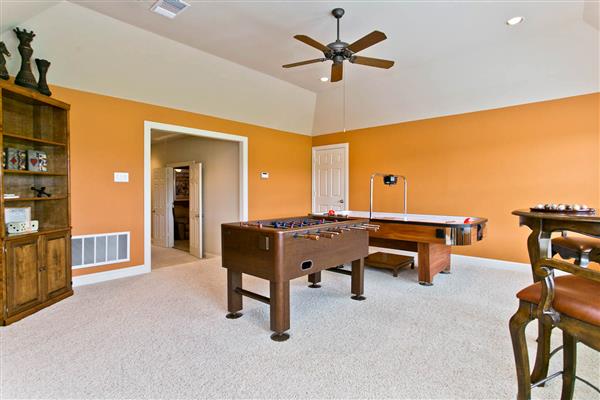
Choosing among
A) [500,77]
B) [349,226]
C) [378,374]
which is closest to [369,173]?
[500,77]

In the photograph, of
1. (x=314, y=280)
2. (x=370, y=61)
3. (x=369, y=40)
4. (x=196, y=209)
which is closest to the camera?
(x=369, y=40)

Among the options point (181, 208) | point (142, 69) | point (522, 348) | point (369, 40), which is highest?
point (142, 69)

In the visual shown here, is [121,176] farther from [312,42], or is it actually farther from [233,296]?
[312,42]

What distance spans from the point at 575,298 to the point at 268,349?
1.81m

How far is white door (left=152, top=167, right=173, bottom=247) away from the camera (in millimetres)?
6832

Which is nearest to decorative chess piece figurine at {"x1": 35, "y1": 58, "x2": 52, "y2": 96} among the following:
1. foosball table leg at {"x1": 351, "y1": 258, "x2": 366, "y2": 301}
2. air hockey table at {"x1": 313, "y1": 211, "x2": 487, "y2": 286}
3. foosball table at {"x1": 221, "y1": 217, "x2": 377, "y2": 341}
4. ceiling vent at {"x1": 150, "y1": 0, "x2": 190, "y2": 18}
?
ceiling vent at {"x1": 150, "y1": 0, "x2": 190, "y2": 18}

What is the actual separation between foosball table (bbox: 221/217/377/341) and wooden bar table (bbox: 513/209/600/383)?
137cm

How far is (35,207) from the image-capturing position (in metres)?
3.39

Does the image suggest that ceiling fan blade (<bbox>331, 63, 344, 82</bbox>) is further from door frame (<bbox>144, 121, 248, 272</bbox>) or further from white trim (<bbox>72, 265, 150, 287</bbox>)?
white trim (<bbox>72, 265, 150, 287</bbox>)

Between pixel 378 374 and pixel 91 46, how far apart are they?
428 cm

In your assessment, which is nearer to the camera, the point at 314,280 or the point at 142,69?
the point at 314,280

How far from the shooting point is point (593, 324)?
1.20 m

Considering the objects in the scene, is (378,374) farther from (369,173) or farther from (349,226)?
(369,173)

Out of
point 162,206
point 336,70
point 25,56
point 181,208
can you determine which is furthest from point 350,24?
point 181,208
